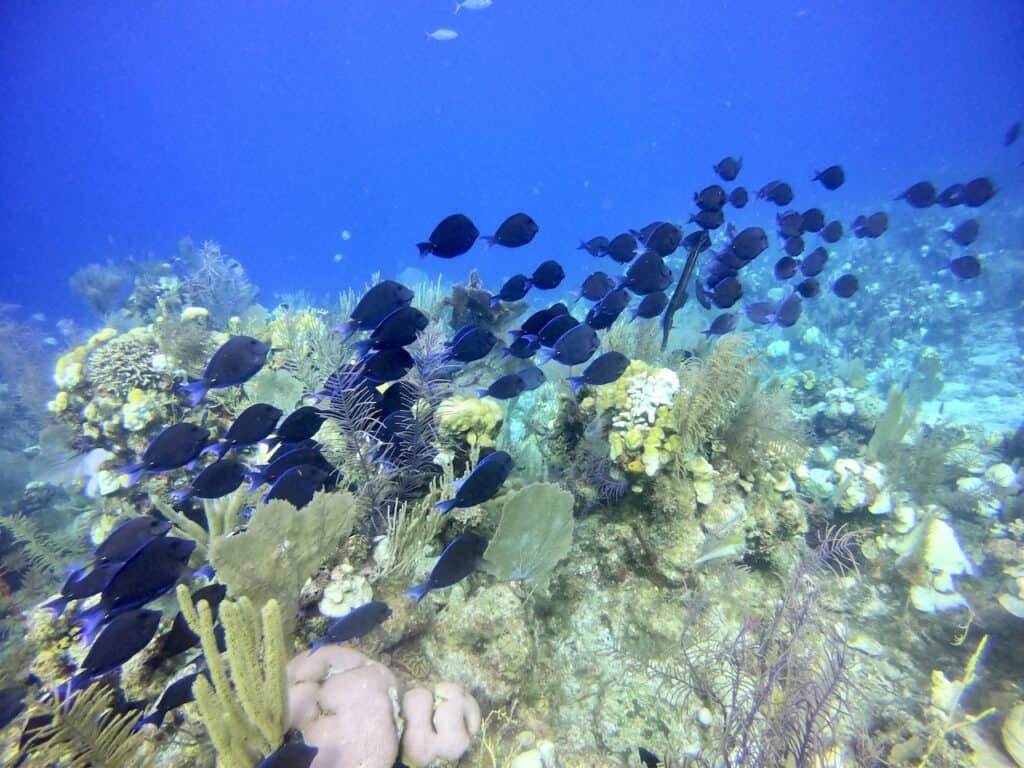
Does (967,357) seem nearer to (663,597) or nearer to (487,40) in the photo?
(663,597)

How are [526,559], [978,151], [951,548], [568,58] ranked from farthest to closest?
[568,58] → [978,151] → [951,548] → [526,559]

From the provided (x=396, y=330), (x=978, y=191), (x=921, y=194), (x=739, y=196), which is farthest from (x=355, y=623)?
(x=978, y=191)

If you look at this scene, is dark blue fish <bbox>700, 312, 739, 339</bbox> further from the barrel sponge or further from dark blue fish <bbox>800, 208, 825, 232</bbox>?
the barrel sponge

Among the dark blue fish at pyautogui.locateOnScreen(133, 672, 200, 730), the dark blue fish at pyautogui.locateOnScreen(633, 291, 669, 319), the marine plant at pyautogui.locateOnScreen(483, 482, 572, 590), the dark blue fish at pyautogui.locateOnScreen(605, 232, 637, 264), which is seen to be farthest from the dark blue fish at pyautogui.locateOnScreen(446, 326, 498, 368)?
the dark blue fish at pyautogui.locateOnScreen(133, 672, 200, 730)

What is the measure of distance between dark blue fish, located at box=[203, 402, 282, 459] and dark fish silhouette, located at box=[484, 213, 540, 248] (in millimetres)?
2862

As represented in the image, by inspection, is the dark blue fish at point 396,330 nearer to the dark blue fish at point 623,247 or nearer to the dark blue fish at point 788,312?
the dark blue fish at point 623,247

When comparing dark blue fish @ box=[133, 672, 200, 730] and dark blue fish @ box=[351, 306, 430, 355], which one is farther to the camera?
dark blue fish @ box=[351, 306, 430, 355]

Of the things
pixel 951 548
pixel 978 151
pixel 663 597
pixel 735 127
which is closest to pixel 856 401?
pixel 951 548

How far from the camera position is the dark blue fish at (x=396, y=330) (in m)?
3.49

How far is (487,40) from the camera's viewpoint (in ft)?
483

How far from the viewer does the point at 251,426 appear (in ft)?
10.8

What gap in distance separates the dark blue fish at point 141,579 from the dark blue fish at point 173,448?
80cm

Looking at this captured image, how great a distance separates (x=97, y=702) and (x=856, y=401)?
1075 centimetres

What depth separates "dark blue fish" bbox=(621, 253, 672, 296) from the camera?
4.60 m
